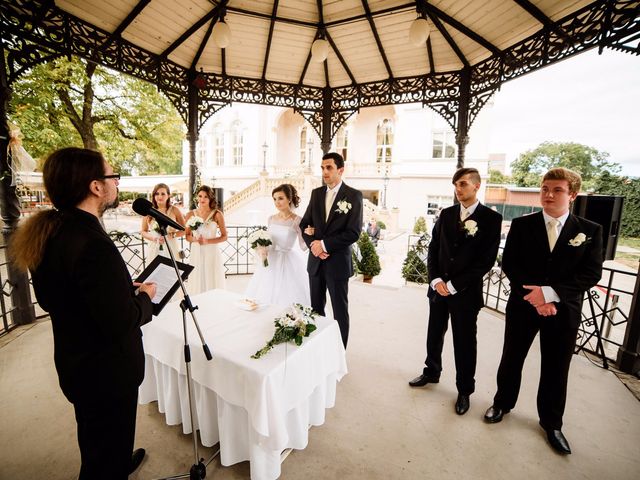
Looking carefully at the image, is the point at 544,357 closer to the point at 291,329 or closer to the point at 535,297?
the point at 535,297

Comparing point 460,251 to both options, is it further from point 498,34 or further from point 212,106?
point 212,106

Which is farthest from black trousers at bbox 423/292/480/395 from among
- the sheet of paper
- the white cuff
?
the sheet of paper

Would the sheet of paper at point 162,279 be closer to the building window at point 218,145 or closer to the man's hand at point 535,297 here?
the man's hand at point 535,297

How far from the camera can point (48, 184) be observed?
1506 mm

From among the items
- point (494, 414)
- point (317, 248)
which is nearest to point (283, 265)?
point (317, 248)

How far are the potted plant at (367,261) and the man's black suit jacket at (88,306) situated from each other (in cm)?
650

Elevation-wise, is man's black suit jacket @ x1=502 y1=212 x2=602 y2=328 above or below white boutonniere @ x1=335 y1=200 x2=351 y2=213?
below

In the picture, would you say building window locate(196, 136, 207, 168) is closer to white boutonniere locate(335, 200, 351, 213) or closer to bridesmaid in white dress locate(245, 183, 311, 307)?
bridesmaid in white dress locate(245, 183, 311, 307)

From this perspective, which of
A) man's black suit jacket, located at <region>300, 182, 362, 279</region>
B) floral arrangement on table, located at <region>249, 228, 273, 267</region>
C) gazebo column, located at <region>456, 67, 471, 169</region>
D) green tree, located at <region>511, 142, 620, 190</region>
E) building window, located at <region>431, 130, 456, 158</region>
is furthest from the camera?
green tree, located at <region>511, 142, 620, 190</region>

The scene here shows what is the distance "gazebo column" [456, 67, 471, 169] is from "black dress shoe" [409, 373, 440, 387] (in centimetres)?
427

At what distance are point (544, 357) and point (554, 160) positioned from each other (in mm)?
54252

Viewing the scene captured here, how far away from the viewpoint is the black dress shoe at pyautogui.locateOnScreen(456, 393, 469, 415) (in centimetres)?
313

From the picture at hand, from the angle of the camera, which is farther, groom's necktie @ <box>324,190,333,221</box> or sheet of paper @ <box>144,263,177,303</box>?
groom's necktie @ <box>324,190,333,221</box>

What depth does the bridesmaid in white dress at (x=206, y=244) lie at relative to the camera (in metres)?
5.26
